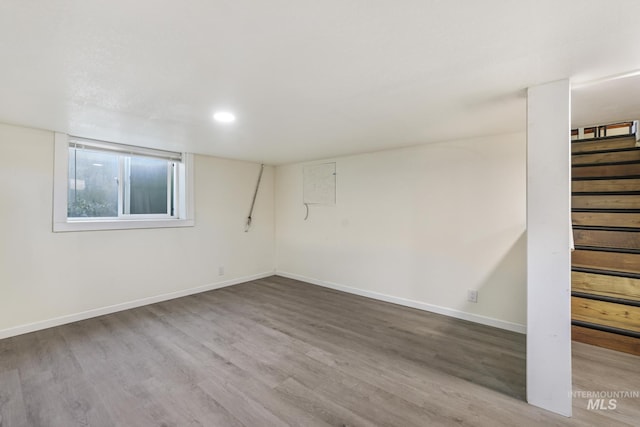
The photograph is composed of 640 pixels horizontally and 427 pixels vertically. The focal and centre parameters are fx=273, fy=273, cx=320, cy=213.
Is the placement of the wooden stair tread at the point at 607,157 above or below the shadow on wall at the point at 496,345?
above

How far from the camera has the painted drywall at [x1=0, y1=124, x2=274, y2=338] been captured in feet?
8.68

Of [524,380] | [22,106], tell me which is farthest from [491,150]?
[22,106]

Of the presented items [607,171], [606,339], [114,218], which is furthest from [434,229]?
[114,218]

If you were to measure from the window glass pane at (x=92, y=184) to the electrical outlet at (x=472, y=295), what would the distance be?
4.36 meters

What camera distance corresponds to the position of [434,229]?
10.9 ft

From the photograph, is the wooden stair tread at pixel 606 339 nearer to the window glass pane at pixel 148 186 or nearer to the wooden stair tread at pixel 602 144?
the wooden stair tread at pixel 602 144

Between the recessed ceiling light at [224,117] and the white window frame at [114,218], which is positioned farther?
the white window frame at [114,218]

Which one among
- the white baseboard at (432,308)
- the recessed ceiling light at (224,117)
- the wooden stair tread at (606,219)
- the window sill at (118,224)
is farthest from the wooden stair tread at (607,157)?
the window sill at (118,224)

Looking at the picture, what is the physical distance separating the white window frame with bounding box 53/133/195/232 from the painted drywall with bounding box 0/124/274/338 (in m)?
0.06

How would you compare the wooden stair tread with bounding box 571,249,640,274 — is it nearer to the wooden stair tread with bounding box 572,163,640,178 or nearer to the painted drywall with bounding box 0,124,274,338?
the wooden stair tread with bounding box 572,163,640,178

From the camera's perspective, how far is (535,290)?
1.74 metres

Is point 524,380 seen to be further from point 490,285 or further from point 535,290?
point 490,285

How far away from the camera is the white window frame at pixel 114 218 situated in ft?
9.46

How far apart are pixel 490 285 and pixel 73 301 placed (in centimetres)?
455
